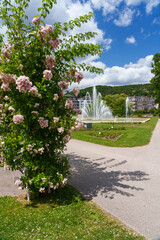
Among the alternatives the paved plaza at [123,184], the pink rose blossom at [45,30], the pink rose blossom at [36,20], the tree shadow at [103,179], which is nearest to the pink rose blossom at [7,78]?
the pink rose blossom at [45,30]

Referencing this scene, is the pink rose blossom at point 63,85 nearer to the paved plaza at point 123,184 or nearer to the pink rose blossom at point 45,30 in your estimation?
the pink rose blossom at point 45,30

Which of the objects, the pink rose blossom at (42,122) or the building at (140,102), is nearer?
the pink rose blossom at (42,122)

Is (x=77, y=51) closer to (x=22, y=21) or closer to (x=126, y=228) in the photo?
(x=22, y=21)

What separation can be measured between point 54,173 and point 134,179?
3.20 meters

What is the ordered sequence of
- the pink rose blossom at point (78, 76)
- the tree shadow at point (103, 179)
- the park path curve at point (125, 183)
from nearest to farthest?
the park path curve at point (125, 183), the pink rose blossom at point (78, 76), the tree shadow at point (103, 179)

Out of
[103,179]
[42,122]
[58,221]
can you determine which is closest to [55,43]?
[42,122]

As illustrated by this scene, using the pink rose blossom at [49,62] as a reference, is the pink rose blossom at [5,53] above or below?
above

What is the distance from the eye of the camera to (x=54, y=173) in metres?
4.33

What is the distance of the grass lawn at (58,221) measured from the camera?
3.32m

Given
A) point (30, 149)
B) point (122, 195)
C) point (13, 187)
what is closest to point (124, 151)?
point (122, 195)

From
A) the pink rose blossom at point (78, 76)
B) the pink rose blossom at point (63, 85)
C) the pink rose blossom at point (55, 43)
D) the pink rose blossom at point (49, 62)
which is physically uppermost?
the pink rose blossom at point (55, 43)

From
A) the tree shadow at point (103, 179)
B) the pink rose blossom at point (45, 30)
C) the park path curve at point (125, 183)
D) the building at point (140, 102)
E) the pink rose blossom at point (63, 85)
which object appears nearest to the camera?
the park path curve at point (125, 183)

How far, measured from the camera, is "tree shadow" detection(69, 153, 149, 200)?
523cm

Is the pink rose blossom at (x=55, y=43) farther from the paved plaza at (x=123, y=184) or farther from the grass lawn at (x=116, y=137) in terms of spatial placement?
the grass lawn at (x=116, y=137)
